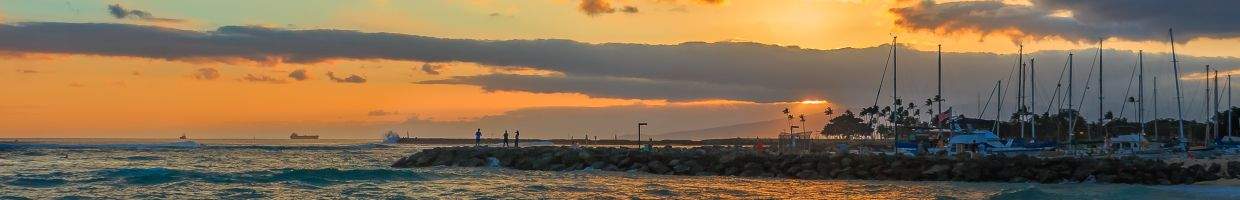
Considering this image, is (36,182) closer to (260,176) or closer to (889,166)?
(260,176)

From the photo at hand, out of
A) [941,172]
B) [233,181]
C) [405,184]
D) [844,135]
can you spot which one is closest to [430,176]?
[405,184]

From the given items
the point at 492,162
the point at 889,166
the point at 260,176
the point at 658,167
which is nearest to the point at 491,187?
the point at 260,176

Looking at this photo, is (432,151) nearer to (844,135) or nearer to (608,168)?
(608,168)

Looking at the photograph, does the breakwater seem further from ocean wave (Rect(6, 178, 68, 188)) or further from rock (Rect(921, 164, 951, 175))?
ocean wave (Rect(6, 178, 68, 188))

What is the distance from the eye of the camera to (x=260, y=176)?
3772 cm

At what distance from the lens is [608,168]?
149ft

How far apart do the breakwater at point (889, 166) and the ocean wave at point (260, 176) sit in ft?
30.1

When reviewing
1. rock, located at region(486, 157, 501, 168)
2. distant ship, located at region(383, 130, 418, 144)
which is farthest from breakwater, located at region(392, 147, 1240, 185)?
distant ship, located at region(383, 130, 418, 144)

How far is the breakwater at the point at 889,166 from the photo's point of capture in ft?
115

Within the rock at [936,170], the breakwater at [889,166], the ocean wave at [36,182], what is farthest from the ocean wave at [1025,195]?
the ocean wave at [36,182]

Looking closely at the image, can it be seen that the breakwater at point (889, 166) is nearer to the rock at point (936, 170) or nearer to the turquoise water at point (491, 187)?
the rock at point (936, 170)

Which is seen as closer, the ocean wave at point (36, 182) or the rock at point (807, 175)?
the ocean wave at point (36, 182)

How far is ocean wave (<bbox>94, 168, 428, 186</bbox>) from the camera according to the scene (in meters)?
35.1

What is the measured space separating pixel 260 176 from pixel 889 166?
21.2m
